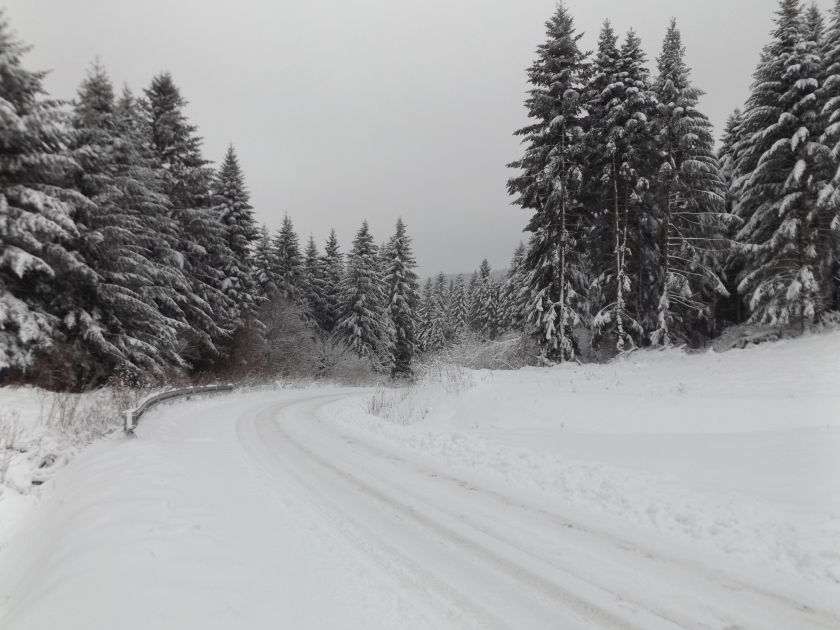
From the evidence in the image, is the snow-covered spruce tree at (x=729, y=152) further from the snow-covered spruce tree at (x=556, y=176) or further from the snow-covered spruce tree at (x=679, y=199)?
the snow-covered spruce tree at (x=556, y=176)

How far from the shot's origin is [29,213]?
13141 millimetres

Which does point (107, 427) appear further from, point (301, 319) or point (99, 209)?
point (301, 319)

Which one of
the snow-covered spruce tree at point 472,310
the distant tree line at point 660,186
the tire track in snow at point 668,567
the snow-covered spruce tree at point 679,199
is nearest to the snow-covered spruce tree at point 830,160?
the distant tree line at point 660,186

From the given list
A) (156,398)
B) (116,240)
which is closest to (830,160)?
(156,398)

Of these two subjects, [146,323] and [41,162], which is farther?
[146,323]

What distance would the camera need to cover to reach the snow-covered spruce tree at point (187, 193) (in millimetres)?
22297

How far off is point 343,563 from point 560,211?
729 inches

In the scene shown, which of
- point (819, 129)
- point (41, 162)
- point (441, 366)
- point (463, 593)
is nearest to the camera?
point (463, 593)

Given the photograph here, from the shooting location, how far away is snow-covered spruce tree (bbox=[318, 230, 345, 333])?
4894 cm

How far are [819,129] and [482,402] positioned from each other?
63.3 feet

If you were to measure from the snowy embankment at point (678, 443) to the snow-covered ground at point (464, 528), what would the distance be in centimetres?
4

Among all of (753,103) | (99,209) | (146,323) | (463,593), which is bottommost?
(463,593)

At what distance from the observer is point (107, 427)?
34.4 feet

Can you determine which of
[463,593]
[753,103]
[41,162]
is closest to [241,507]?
[463,593]
